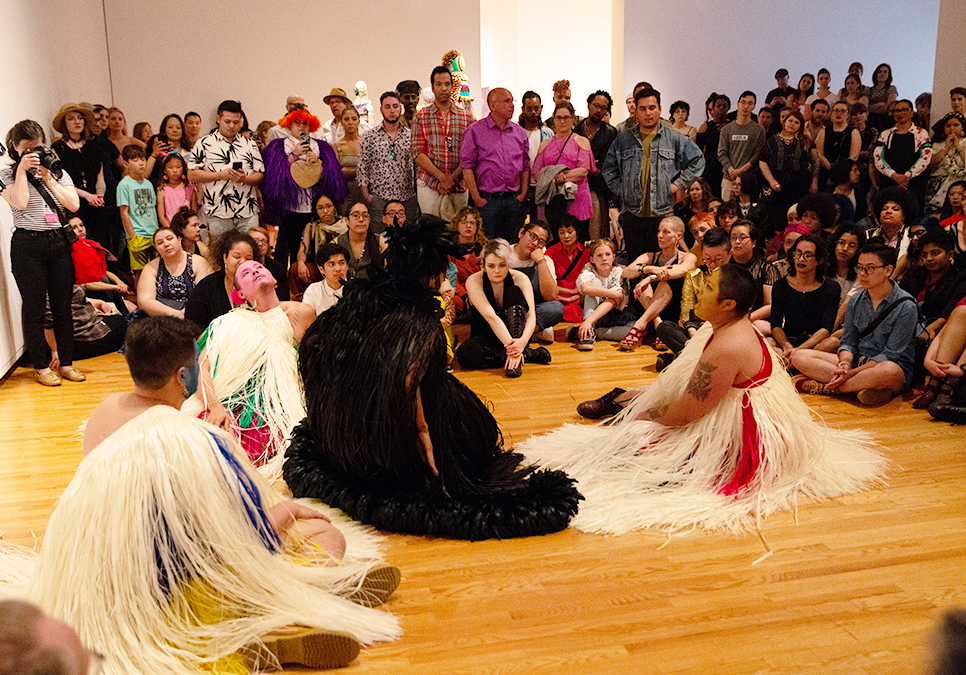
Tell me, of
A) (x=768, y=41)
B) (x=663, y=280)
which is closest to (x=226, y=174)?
(x=663, y=280)

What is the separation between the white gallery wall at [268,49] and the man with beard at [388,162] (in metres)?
3.79

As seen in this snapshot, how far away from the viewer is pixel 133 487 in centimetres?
199

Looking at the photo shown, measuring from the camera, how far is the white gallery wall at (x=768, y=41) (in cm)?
1052

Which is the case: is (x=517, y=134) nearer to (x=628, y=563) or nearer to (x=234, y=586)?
(x=628, y=563)

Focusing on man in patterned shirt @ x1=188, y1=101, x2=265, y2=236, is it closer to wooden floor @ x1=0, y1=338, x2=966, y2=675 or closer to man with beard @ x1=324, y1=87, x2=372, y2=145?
man with beard @ x1=324, y1=87, x2=372, y2=145

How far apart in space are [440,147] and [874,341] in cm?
339

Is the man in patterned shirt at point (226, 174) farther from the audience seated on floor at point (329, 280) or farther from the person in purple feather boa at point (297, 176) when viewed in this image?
the audience seated on floor at point (329, 280)

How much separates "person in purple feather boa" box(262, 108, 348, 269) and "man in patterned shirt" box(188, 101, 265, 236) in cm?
13

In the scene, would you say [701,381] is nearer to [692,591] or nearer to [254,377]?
[692,591]

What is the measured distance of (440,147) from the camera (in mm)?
6348

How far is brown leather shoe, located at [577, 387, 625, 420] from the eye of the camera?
14.1 ft

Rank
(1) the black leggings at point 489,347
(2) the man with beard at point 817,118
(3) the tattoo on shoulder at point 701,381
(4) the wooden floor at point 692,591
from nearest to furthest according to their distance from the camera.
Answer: (4) the wooden floor at point 692,591
(3) the tattoo on shoulder at point 701,381
(1) the black leggings at point 489,347
(2) the man with beard at point 817,118

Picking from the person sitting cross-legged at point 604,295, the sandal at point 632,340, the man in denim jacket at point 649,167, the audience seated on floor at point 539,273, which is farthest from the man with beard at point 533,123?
the sandal at point 632,340

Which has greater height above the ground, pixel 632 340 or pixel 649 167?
pixel 649 167
